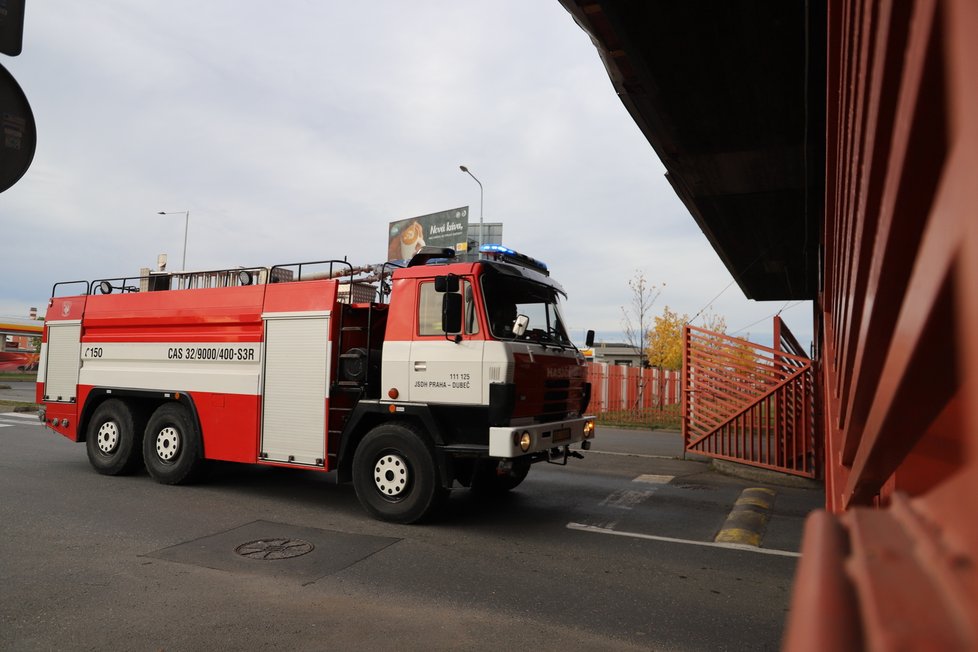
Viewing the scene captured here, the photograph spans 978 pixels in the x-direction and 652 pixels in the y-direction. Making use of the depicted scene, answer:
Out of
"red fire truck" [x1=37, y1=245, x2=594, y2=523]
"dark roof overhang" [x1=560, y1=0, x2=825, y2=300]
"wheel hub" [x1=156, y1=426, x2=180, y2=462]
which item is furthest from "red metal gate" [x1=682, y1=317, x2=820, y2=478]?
"wheel hub" [x1=156, y1=426, x2=180, y2=462]

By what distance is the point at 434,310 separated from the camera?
22.4 feet

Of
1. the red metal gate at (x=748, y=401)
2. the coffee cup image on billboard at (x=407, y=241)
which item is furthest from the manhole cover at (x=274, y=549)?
the coffee cup image on billboard at (x=407, y=241)

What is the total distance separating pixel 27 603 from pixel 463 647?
121 inches

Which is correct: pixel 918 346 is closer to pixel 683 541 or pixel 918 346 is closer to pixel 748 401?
pixel 683 541

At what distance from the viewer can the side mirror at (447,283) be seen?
21.4 ft

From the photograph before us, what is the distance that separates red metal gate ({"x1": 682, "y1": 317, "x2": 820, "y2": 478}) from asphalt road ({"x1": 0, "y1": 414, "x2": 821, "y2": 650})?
1094 mm

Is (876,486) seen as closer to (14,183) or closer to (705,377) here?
(14,183)

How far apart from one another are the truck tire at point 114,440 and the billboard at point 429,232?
62.9 ft

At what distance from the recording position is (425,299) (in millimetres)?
6902

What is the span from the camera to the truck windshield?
6719mm

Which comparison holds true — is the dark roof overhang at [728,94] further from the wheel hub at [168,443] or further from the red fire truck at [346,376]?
the wheel hub at [168,443]

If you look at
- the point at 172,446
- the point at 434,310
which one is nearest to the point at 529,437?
the point at 434,310

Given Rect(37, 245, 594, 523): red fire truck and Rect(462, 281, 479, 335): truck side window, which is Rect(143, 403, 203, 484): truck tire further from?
Rect(462, 281, 479, 335): truck side window

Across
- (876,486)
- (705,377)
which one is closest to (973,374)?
(876,486)
